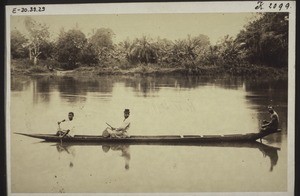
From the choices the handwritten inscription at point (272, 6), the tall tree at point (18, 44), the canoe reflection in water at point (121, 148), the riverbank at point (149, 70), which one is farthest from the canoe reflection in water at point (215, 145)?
the handwritten inscription at point (272, 6)

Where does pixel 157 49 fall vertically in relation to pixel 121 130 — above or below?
above

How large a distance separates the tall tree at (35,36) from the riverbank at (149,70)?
1.7 inches

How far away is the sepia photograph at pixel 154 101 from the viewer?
1480mm

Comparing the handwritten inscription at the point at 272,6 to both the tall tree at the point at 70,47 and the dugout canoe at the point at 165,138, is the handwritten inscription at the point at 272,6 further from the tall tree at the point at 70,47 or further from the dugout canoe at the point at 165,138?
the tall tree at the point at 70,47

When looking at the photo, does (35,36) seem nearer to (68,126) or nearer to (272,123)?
(68,126)

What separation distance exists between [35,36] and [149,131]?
547mm

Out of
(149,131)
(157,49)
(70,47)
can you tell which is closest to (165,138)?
(149,131)

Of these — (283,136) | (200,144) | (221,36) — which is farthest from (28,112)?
(283,136)

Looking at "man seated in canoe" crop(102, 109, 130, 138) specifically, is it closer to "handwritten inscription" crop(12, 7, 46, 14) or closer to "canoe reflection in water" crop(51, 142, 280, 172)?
"canoe reflection in water" crop(51, 142, 280, 172)

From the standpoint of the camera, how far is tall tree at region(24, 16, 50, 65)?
4.87ft

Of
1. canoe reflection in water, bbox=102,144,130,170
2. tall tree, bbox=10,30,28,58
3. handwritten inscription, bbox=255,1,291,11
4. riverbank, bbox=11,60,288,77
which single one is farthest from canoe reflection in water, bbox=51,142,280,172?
handwritten inscription, bbox=255,1,291,11

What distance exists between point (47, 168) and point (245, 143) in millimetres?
734

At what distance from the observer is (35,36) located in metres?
1.49

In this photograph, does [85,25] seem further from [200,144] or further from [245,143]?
[245,143]
